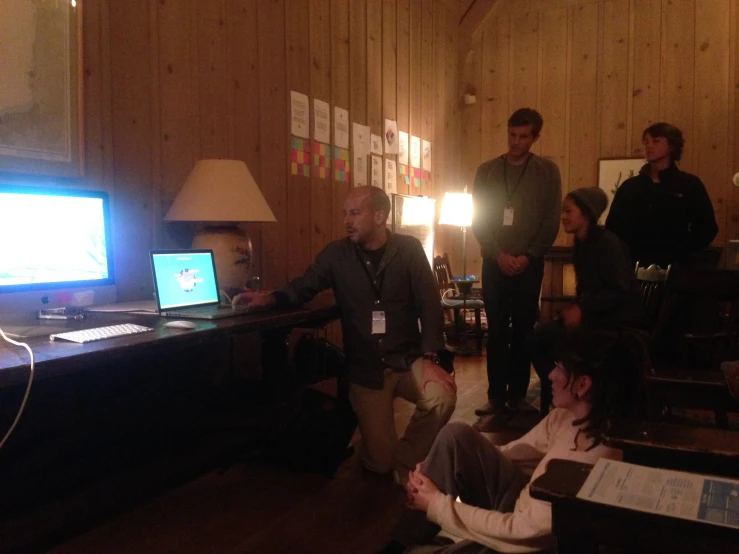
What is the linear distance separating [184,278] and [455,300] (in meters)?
3.14

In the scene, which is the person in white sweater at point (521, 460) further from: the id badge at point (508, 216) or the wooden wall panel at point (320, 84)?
the wooden wall panel at point (320, 84)

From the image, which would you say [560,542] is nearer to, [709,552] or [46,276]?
[709,552]

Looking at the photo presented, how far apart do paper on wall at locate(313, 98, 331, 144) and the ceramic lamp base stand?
47.9 inches

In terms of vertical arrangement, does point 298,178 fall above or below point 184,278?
above

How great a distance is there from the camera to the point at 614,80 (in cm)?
531

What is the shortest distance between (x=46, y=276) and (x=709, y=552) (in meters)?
1.67

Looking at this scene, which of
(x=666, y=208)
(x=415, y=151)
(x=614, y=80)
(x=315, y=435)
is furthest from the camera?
(x=614, y=80)

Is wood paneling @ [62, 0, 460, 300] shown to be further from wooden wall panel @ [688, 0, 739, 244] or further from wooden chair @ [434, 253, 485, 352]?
wooden wall panel @ [688, 0, 739, 244]

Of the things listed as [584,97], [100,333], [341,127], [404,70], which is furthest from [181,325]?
[584,97]

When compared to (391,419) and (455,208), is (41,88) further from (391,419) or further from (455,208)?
(455,208)

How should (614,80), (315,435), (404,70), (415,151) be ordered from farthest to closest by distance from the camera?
1. (614,80)
2. (415,151)
3. (404,70)
4. (315,435)

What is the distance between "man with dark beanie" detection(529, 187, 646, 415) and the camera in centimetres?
270

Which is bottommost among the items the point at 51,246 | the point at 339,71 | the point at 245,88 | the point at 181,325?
the point at 181,325

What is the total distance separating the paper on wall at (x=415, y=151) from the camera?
15.4ft
